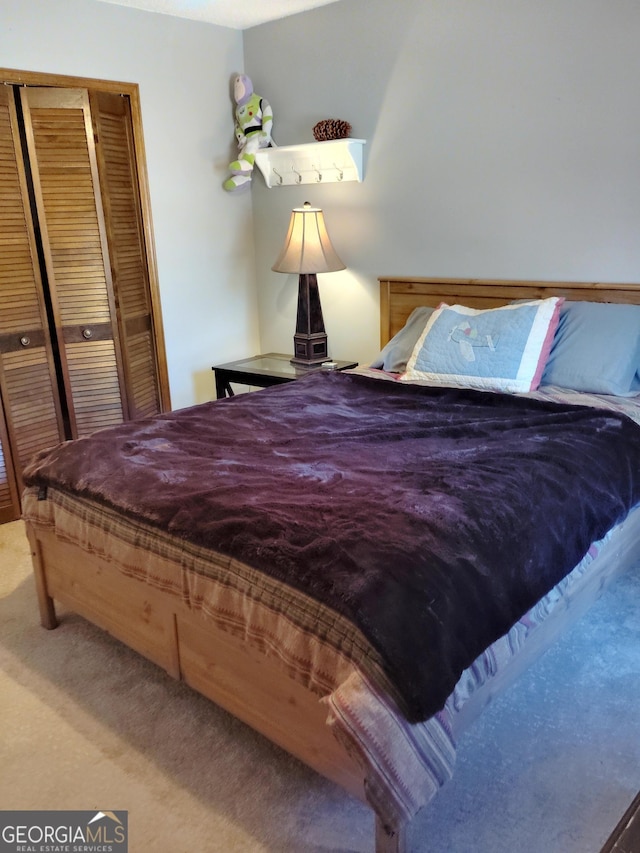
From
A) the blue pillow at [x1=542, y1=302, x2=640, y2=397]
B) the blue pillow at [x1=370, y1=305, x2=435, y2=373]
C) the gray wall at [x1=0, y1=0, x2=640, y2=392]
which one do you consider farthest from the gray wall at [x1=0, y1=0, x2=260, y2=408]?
the blue pillow at [x1=542, y1=302, x2=640, y2=397]

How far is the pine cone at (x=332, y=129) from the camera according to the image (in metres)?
3.32

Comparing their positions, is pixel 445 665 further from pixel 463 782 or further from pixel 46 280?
pixel 46 280

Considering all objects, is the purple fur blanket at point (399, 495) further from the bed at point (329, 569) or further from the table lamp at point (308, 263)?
the table lamp at point (308, 263)

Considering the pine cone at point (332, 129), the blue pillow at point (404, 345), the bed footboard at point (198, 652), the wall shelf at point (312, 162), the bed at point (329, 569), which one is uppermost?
the pine cone at point (332, 129)

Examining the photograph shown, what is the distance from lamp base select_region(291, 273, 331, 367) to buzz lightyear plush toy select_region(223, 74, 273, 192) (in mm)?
723

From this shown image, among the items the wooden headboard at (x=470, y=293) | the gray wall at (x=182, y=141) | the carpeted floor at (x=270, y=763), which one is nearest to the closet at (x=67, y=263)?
the gray wall at (x=182, y=141)

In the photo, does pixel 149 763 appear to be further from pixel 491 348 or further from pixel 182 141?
pixel 182 141

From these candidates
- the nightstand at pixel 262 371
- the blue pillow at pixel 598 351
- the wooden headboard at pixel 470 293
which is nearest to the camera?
the blue pillow at pixel 598 351

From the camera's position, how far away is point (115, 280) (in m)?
3.29

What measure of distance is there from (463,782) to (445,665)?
0.53 meters

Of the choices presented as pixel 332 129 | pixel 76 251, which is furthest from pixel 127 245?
pixel 332 129

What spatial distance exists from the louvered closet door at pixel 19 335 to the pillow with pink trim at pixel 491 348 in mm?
1667

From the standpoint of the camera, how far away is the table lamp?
3412 mm

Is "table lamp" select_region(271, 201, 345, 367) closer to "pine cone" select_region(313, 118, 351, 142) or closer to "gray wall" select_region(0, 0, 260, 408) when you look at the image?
"pine cone" select_region(313, 118, 351, 142)
